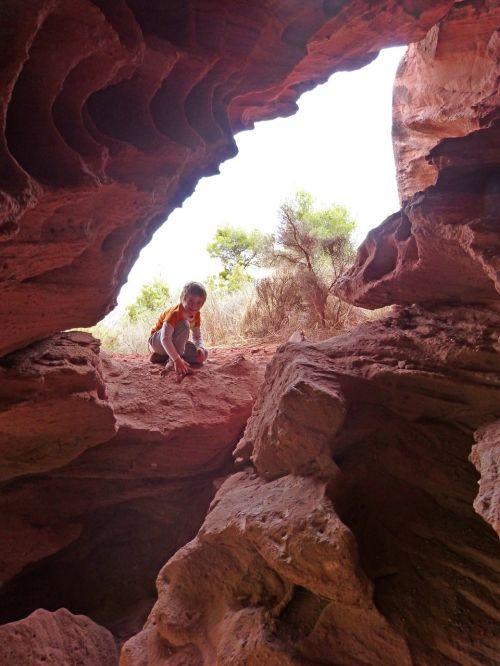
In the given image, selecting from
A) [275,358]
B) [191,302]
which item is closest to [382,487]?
[275,358]

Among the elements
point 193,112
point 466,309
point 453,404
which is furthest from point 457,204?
point 193,112

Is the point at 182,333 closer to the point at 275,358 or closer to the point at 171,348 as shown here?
the point at 171,348

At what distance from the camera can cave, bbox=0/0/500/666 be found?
272cm

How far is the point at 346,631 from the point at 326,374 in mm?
1682

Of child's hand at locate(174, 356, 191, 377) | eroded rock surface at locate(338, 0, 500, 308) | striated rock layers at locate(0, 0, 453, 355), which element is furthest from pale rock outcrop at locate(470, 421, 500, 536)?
child's hand at locate(174, 356, 191, 377)

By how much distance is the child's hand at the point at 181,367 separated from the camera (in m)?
6.00

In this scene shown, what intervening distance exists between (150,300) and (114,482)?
984cm

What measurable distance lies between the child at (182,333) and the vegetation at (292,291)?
114 inches

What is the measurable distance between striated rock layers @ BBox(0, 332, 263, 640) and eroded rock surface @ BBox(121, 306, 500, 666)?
173 cm

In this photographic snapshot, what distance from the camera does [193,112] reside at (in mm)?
3785

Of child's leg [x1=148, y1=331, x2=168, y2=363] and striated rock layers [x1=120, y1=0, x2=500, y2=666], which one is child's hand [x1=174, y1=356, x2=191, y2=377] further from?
striated rock layers [x1=120, y1=0, x2=500, y2=666]

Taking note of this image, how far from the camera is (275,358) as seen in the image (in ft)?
15.5

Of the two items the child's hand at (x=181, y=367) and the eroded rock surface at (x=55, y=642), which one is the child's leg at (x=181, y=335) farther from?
the eroded rock surface at (x=55, y=642)

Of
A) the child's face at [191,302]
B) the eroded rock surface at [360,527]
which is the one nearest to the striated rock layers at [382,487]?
the eroded rock surface at [360,527]
